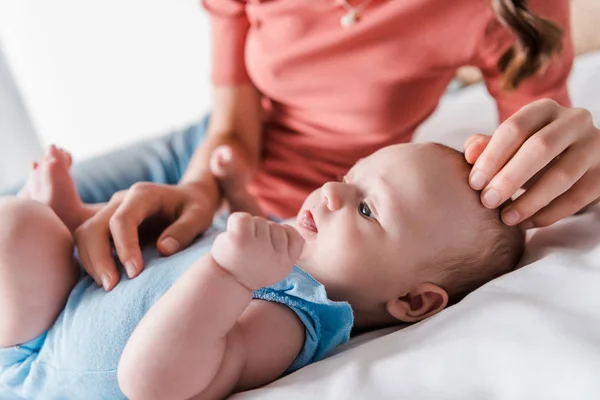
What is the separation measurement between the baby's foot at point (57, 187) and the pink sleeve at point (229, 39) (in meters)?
0.34

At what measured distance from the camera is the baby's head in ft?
1.87

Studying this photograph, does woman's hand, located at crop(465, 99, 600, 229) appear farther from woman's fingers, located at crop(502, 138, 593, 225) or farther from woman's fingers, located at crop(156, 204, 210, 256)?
woman's fingers, located at crop(156, 204, 210, 256)

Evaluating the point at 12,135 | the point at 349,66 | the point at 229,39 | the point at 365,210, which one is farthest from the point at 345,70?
the point at 12,135

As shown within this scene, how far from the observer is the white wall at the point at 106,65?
5.18ft

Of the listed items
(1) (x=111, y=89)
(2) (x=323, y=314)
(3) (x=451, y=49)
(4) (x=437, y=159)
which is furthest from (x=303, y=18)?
(1) (x=111, y=89)

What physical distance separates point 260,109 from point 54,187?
0.41m

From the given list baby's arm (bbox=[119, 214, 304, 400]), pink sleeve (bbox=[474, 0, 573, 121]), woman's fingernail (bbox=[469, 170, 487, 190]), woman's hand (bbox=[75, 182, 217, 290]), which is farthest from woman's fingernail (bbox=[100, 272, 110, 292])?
pink sleeve (bbox=[474, 0, 573, 121])

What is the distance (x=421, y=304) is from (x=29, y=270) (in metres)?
0.40

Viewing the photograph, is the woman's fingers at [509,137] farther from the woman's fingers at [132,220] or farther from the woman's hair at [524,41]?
the woman's fingers at [132,220]

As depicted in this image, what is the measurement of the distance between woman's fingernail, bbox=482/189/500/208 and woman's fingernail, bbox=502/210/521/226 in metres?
0.03

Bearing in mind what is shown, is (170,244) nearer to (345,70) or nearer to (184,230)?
(184,230)

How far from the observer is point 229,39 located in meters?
0.95

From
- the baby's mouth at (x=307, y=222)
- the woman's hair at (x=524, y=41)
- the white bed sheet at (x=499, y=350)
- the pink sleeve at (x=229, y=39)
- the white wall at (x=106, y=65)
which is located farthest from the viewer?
the white wall at (x=106, y=65)

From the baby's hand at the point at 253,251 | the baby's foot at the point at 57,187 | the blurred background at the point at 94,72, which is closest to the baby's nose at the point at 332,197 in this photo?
the baby's hand at the point at 253,251
